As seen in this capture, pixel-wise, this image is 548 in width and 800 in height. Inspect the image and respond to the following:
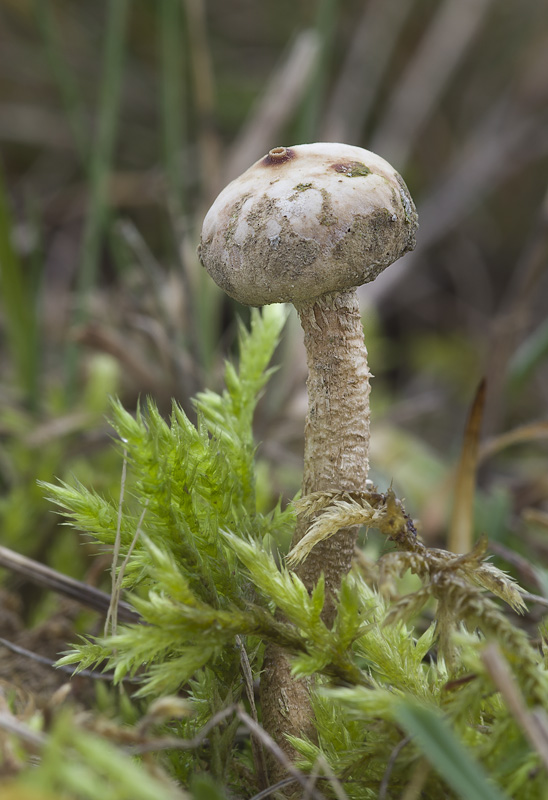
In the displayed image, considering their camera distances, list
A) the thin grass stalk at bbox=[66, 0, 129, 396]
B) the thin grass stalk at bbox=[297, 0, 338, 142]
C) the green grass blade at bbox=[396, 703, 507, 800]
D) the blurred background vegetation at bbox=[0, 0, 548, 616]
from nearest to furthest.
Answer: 1. the green grass blade at bbox=[396, 703, 507, 800]
2. the blurred background vegetation at bbox=[0, 0, 548, 616]
3. the thin grass stalk at bbox=[66, 0, 129, 396]
4. the thin grass stalk at bbox=[297, 0, 338, 142]

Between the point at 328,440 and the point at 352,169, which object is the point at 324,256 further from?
the point at 328,440

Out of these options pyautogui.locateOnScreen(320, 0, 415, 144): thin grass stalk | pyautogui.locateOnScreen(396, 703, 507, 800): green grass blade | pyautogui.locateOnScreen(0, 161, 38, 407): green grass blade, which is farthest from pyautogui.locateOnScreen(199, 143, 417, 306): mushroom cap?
pyautogui.locateOnScreen(320, 0, 415, 144): thin grass stalk

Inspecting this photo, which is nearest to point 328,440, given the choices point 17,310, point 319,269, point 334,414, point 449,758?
point 334,414

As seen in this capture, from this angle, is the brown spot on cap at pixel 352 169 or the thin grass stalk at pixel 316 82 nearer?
the brown spot on cap at pixel 352 169

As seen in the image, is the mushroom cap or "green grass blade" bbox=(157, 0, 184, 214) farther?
"green grass blade" bbox=(157, 0, 184, 214)

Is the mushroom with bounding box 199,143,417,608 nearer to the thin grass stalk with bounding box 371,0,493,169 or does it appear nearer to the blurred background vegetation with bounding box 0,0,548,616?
the blurred background vegetation with bounding box 0,0,548,616

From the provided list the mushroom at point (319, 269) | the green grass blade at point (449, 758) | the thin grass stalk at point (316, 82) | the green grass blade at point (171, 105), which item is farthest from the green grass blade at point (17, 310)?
the green grass blade at point (449, 758)

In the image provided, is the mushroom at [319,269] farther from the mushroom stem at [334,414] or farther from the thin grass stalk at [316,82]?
the thin grass stalk at [316,82]
